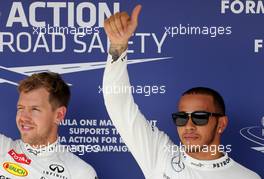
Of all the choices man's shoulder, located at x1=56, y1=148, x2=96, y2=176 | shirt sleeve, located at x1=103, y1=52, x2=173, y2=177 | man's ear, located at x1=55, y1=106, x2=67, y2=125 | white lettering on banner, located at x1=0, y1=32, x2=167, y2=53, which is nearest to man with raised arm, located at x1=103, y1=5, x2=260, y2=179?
shirt sleeve, located at x1=103, y1=52, x2=173, y2=177

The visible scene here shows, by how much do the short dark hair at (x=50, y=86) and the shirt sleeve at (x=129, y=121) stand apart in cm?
36

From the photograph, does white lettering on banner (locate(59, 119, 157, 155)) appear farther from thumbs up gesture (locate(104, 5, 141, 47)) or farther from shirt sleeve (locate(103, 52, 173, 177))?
thumbs up gesture (locate(104, 5, 141, 47))

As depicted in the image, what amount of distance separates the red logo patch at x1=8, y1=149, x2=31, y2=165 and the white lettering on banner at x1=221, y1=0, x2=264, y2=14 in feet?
4.84

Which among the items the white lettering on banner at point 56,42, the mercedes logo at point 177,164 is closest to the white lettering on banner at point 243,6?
the white lettering on banner at point 56,42

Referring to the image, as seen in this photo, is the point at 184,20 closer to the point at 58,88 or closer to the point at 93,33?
the point at 93,33

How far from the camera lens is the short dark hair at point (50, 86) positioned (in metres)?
2.62

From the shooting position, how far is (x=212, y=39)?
2.97 metres

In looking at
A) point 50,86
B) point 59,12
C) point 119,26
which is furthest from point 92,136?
point 119,26

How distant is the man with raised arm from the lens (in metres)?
2.38

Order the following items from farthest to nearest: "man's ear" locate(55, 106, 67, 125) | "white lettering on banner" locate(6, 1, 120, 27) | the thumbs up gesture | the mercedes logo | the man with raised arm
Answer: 1. "white lettering on banner" locate(6, 1, 120, 27)
2. "man's ear" locate(55, 106, 67, 125)
3. the mercedes logo
4. the man with raised arm
5. the thumbs up gesture

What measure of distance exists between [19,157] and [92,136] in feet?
1.79

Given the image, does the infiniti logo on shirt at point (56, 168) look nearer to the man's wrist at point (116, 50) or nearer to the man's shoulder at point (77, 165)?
the man's shoulder at point (77, 165)

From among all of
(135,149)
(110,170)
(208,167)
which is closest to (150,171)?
(135,149)

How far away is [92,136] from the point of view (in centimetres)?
296
